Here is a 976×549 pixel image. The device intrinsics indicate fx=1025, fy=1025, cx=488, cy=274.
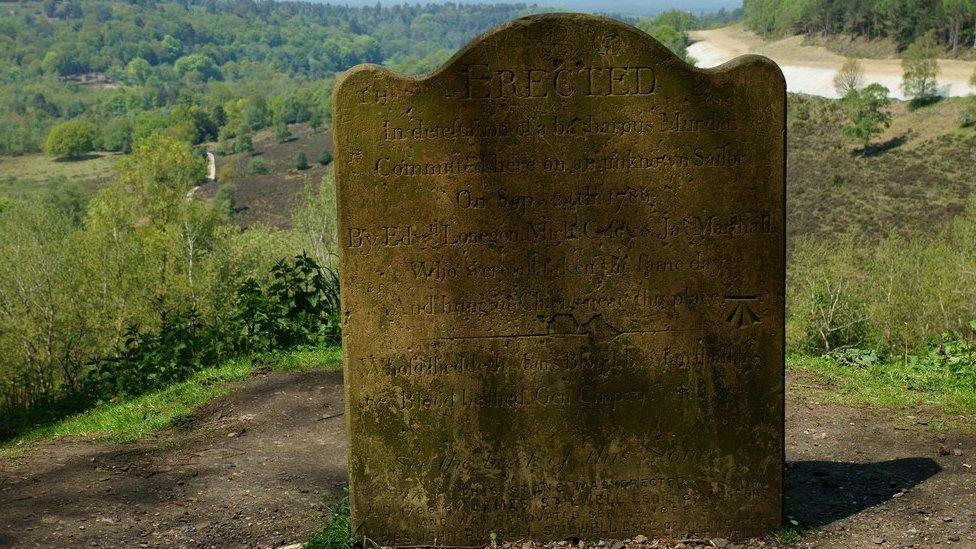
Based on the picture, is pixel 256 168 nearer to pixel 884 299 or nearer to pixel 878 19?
pixel 878 19

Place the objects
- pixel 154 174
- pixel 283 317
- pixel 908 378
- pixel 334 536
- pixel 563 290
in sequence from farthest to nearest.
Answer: pixel 154 174
pixel 283 317
pixel 908 378
pixel 334 536
pixel 563 290

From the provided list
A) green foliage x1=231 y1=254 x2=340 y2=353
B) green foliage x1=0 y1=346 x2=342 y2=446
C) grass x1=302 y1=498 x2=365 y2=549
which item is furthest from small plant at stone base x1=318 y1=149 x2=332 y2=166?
grass x1=302 y1=498 x2=365 y2=549

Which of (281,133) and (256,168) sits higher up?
(281,133)

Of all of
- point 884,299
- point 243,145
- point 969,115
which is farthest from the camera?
point 243,145

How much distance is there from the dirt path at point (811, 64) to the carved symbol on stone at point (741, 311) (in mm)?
68003

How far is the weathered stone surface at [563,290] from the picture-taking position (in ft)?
18.2

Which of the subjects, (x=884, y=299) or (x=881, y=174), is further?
(x=881, y=174)

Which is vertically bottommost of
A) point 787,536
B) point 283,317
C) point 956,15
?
point 787,536

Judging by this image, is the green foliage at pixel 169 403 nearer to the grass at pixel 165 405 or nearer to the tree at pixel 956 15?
the grass at pixel 165 405

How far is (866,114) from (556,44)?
78.7 m

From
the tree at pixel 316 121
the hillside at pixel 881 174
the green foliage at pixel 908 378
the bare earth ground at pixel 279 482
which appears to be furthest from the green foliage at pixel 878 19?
the bare earth ground at pixel 279 482

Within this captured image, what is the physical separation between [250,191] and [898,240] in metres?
71.1

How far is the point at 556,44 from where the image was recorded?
5.53 metres

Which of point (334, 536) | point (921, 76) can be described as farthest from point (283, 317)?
point (921, 76)
